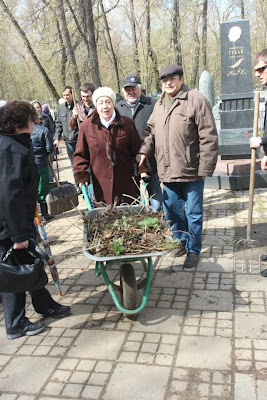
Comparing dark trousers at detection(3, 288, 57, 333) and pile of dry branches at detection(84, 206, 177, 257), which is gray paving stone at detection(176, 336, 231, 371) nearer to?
pile of dry branches at detection(84, 206, 177, 257)

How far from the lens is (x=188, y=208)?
4422 mm

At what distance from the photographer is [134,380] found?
9.02 ft

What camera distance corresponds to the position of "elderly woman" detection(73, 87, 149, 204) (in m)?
4.00

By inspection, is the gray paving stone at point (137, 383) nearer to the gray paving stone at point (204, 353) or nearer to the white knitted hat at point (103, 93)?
the gray paving stone at point (204, 353)

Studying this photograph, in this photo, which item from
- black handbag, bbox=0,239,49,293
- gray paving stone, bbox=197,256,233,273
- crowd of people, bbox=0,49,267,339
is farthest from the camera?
gray paving stone, bbox=197,256,233,273

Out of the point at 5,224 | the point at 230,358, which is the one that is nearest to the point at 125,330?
the point at 230,358

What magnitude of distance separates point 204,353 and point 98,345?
2.68 feet

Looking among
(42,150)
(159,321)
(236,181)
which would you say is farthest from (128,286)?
(236,181)

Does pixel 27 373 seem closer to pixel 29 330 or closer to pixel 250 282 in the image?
pixel 29 330

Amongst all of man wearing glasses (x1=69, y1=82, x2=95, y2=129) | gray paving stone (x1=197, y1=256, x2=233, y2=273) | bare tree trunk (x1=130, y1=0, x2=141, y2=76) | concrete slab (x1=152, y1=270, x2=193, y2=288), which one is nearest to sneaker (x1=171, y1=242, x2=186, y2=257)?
gray paving stone (x1=197, y1=256, x2=233, y2=273)

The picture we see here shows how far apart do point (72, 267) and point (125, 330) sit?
1511 mm

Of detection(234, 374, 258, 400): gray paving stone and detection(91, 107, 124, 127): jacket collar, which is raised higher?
detection(91, 107, 124, 127): jacket collar

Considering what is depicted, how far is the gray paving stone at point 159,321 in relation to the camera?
334 cm

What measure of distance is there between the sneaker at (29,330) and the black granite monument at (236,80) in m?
6.55
